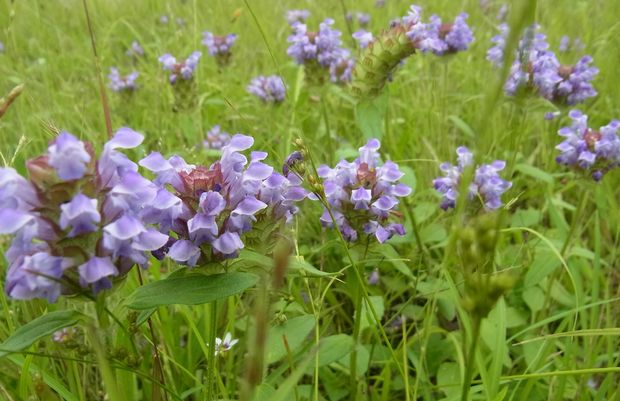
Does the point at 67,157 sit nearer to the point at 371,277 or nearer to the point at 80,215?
the point at 80,215

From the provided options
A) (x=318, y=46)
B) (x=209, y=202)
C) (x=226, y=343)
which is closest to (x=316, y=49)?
(x=318, y=46)

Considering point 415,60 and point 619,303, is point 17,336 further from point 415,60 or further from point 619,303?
point 415,60

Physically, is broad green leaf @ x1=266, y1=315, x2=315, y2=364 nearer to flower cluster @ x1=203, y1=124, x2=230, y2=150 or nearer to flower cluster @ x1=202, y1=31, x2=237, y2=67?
flower cluster @ x1=203, y1=124, x2=230, y2=150

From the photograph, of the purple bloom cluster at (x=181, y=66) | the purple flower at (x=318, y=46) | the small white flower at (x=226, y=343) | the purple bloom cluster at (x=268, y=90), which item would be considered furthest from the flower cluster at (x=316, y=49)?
the small white flower at (x=226, y=343)

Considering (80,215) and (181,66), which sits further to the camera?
(181,66)

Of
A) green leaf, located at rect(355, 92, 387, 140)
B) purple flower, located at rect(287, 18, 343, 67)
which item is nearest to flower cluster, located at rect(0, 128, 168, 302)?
green leaf, located at rect(355, 92, 387, 140)

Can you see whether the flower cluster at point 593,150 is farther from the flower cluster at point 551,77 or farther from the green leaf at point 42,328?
the green leaf at point 42,328

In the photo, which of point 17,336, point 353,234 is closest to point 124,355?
point 17,336
